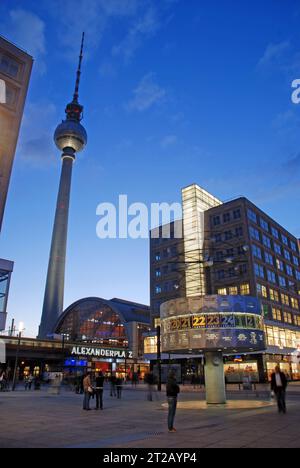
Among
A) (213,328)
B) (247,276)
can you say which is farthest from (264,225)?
(213,328)

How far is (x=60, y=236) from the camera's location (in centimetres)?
12694

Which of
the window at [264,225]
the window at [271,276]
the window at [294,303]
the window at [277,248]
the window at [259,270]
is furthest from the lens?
the window at [294,303]

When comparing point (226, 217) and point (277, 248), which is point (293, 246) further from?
point (226, 217)

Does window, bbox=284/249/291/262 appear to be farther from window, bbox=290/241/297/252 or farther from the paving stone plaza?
the paving stone plaza

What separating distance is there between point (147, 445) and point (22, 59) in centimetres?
4311

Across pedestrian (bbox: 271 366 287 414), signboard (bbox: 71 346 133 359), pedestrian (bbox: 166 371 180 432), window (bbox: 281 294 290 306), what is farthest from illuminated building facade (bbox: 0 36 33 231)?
window (bbox: 281 294 290 306)

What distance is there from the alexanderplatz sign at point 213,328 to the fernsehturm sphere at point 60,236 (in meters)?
103

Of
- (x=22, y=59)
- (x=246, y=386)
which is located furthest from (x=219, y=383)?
(x=22, y=59)

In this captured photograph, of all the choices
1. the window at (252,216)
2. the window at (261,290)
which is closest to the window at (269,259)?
the window at (261,290)

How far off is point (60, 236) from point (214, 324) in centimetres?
11113

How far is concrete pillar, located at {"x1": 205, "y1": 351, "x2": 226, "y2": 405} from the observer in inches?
888

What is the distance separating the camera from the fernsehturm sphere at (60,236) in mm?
121438

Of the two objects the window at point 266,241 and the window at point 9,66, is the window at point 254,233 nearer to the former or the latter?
the window at point 266,241
